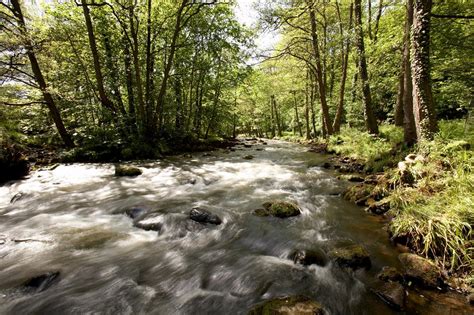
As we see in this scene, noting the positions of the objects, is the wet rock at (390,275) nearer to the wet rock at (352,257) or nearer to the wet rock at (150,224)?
the wet rock at (352,257)

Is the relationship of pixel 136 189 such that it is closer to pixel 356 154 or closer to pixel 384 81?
pixel 356 154

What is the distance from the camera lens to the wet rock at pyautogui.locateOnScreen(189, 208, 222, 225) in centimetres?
501

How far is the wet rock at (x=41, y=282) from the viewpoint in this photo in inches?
121

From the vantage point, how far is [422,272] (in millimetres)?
3107

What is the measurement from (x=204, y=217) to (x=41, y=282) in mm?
2675

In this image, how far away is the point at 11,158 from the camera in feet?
26.0

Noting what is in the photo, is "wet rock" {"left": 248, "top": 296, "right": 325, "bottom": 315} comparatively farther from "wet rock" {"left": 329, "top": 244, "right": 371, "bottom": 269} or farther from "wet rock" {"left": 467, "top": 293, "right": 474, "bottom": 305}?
"wet rock" {"left": 467, "top": 293, "right": 474, "bottom": 305}

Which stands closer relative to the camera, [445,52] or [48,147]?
[445,52]

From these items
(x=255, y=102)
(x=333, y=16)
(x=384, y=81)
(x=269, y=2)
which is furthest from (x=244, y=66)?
(x=255, y=102)

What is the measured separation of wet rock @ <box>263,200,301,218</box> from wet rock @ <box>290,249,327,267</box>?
4.68ft

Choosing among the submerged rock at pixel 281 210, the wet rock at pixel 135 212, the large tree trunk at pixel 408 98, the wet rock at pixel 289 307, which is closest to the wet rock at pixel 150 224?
the wet rock at pixel 135 212

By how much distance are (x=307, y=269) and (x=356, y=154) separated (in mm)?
8170

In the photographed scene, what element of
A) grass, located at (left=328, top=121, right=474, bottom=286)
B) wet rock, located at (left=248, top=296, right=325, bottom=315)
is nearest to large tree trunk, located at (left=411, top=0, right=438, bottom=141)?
grass, located at (left=328, top=121, right=474, bottom=286)

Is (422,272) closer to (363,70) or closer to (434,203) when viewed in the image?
(434,203)
